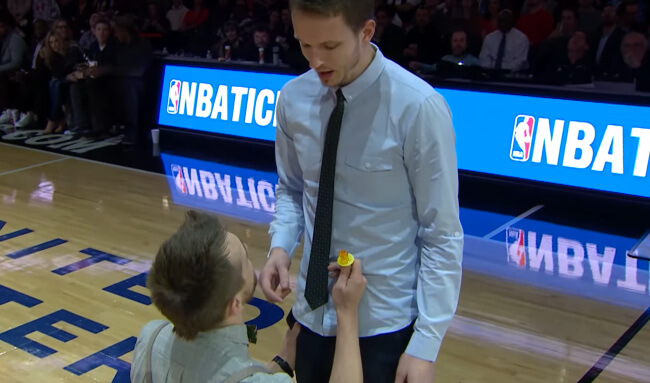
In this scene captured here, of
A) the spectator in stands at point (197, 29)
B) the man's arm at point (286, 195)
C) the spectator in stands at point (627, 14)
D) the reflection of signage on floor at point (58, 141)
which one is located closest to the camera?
the man's arm at point (286, 195)

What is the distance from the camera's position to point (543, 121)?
5918 mm

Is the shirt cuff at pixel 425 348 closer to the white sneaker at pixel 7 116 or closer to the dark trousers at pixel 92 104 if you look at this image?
the dark trousers at pixel 92 104

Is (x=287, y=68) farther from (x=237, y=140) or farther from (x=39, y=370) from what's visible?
(x=39, y=370)

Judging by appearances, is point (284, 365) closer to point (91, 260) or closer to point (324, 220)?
point (324, 220)

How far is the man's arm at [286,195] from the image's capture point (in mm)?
1924

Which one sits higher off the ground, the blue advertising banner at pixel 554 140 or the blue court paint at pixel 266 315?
the blue advertising banner at pixel 554 140

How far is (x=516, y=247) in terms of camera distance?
16.9ft

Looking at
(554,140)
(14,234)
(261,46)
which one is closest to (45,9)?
(261,46)

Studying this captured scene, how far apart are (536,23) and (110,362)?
21.6 ft

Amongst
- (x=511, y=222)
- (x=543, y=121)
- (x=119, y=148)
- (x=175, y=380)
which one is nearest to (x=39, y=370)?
(x=175, y=380)

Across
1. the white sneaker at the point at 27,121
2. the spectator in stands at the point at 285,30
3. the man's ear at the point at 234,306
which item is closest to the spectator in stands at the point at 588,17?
the spectator in stands at the point at 285,30

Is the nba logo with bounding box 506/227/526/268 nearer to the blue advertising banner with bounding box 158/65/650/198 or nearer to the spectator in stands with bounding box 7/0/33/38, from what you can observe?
the blue advertising banner with bounding box 158/65/650/198

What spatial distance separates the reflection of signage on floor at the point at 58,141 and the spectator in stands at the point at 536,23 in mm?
4844

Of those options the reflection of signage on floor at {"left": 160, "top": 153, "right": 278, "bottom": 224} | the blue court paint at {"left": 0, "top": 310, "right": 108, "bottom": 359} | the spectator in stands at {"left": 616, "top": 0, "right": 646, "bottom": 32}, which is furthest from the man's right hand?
the spectator in stands at {"left": 616, "top": 0, "right": 646, "bottom": 32}
